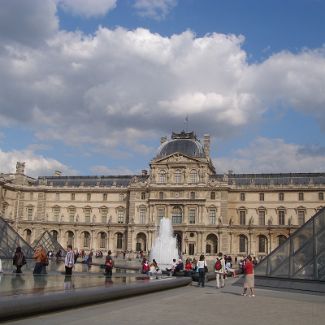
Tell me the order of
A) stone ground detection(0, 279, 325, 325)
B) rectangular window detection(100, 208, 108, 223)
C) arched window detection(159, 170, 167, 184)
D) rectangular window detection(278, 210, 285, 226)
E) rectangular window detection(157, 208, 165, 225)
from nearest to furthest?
stone ground detection(0, 279, 325, 325) → rectangular window detection(278, 210, 285, 226) → rectangular window detection(157, 208, 165, 225) → arched window detection(159, 170, 167, 184) → rectangular window detection(100, 208, 108, 223)

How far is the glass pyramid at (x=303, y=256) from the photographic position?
2378cm

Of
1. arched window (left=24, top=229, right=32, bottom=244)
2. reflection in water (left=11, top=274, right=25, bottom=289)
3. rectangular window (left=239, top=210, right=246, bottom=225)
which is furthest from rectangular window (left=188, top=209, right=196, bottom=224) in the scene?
reflection in water (left=11, top=274, right=25, bottom=289)

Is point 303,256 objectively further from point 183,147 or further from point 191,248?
point 183,147

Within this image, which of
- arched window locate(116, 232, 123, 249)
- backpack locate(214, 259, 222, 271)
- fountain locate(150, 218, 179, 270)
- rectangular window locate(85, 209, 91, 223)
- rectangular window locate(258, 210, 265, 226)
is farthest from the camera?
rectangular window locate(85, 209, 91, 223)

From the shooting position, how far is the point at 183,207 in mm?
73812

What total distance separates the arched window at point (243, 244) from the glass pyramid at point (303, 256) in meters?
47.2

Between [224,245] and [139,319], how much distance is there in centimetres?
6078

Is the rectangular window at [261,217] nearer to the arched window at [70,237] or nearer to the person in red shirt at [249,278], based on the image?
the arched window at [70,237]

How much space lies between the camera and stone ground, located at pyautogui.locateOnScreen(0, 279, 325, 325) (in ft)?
39.3

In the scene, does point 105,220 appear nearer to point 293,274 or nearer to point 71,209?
point 71,209

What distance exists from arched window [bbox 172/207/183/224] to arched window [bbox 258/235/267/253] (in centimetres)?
1173

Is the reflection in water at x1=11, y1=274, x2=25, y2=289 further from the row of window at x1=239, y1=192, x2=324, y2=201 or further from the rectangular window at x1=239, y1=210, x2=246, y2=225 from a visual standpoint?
the row of window at x1=239, y1=192, x2=324, y2=201

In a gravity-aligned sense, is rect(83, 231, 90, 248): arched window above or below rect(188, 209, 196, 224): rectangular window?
below

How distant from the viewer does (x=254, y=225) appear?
2862 inches
